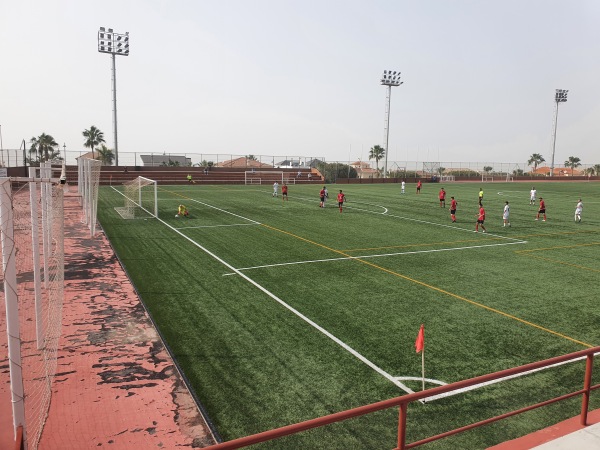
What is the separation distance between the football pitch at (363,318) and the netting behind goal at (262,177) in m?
47.5

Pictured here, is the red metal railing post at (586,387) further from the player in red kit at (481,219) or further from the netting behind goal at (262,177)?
the netting behind goal at (262,177)

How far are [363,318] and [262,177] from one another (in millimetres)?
64820

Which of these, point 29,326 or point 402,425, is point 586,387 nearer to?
point 402,425

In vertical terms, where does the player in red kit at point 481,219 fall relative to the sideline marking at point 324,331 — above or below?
above

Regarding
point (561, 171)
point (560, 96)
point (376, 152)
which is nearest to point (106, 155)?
point (376, 152)

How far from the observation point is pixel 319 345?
33.3 ft

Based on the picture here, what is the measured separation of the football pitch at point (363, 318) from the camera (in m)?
7.62

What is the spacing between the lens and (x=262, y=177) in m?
75.4

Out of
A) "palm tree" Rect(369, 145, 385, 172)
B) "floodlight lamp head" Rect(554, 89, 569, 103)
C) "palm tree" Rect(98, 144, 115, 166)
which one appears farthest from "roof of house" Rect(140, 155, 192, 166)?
"floodlight lamp head" Rect(554, 89, 569, 103)

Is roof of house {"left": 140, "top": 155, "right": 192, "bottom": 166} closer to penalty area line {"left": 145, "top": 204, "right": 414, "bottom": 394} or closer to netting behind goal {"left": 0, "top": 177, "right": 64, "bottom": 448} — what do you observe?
penalty area line {"left": 145, "top": 204, "right": 414, "bottom": 394}

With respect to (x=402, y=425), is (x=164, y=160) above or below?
above

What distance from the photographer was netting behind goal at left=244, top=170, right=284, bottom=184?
7288 centimetres

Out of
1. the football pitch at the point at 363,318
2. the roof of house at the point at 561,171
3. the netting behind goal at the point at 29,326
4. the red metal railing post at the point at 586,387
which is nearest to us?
the netting behind goal at the point at 29,326

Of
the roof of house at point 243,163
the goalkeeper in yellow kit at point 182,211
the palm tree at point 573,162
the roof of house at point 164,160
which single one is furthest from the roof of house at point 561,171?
the goalkeeper in yellow kit at point 182,211
